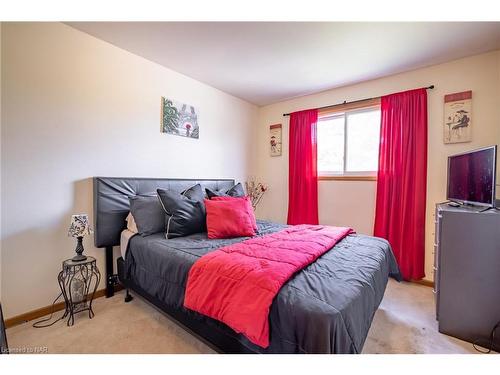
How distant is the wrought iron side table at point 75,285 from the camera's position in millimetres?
1788

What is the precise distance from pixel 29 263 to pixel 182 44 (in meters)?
2.30

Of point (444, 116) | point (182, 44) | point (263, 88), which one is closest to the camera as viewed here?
point (182, 44)

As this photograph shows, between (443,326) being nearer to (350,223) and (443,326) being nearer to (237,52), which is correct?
(350,223)

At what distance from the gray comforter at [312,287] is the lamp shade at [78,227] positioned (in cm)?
36

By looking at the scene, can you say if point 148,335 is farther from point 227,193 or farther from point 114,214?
point 227,193

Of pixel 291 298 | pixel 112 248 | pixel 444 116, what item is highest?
pixel 444 116

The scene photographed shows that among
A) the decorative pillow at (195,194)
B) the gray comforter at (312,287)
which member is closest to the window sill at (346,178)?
the gray comforter at (312,287)

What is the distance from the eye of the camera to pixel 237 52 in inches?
88.9

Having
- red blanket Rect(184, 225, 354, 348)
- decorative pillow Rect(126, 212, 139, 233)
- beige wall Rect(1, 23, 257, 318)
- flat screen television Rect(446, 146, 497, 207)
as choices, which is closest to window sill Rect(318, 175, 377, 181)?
flat screen television Rect(446, 146, 497, 207)

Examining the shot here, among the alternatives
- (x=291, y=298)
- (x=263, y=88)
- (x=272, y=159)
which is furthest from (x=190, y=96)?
(x=291, y=298)

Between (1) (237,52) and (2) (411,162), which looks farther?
(2) (411,162)

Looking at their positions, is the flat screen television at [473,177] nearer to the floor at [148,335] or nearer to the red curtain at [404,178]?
the red curtain at [404,178]

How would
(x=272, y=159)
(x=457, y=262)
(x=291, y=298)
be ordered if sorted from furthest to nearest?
(x=272, y=159) → (x=457, y=262) → (x=291, y=298)

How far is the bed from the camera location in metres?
0.94
